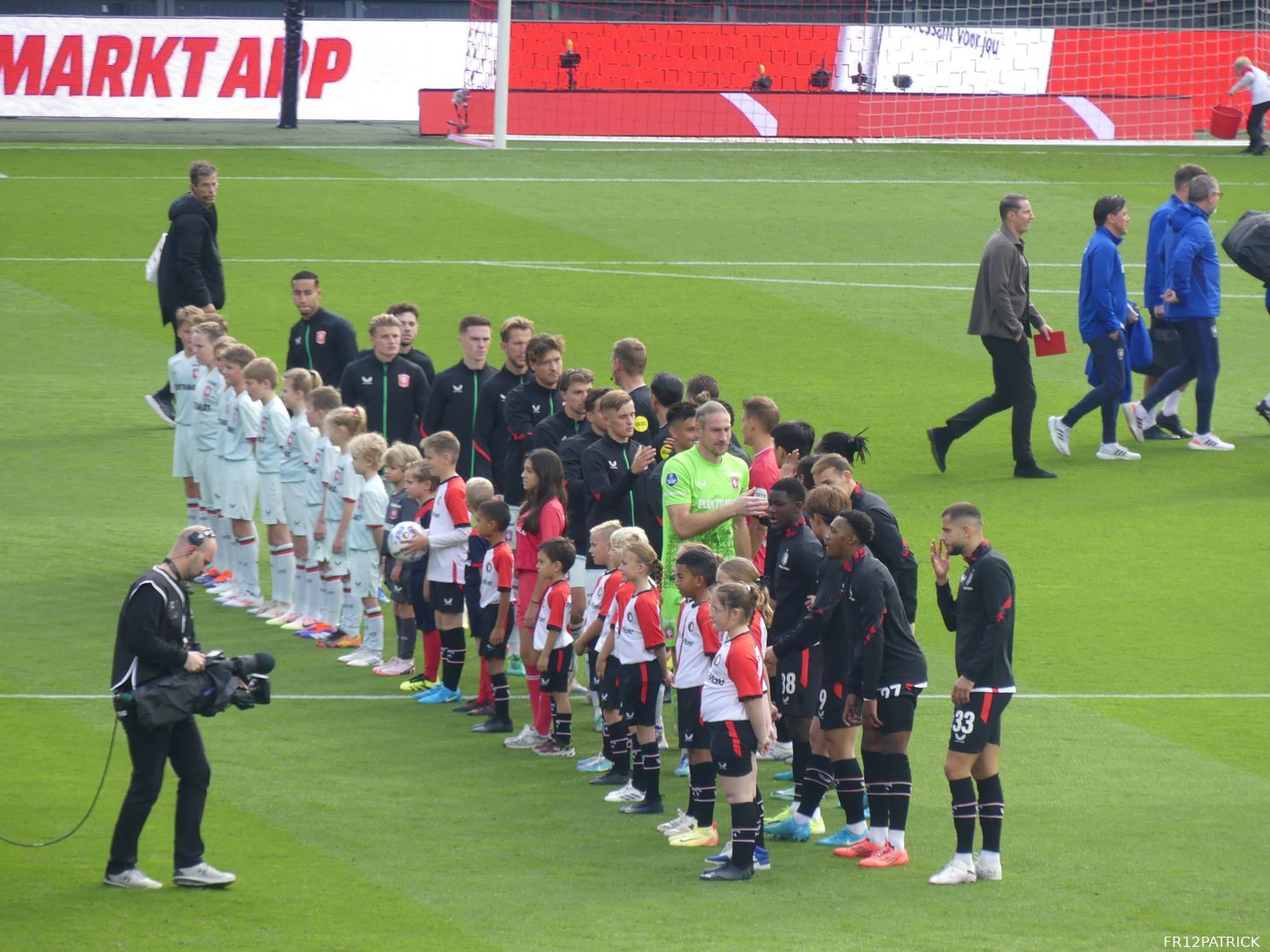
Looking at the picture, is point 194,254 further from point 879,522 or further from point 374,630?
point 879,522

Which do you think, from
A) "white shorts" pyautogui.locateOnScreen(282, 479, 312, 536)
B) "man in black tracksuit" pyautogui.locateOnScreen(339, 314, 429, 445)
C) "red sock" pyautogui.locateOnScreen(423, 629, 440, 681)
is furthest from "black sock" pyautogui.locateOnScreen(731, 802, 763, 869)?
"man in black tracksuit" pyautogui.locateOnScreen(339, 314, 429, 445)

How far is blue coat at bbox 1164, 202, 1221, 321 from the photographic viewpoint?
17688 millimetres

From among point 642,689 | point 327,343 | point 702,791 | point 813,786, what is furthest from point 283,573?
point 813,786

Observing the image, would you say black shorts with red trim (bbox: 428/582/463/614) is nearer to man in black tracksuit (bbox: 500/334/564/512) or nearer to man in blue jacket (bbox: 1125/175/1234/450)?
man in black tracksuit (bbox: 500/334/564/512)

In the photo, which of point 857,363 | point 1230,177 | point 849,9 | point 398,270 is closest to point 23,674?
point 857,363

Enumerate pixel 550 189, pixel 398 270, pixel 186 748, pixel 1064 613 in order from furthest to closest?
pixel 550 189 → pixel 398 270 → pixel 1064 613 → pixel 186 748

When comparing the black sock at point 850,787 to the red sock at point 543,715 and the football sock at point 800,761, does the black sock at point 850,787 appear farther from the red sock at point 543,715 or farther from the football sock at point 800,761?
the red sock at point 543,715

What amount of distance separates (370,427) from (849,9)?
25000 millimetres

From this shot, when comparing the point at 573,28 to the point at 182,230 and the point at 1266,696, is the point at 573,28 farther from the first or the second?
the point at 1266,696

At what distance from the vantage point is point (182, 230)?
18.2 m

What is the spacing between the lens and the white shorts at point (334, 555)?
1312 cm

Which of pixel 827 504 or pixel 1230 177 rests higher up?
pixel 1230 177

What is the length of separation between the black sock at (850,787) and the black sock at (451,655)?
3.31 m

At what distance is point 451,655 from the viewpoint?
474 inches
